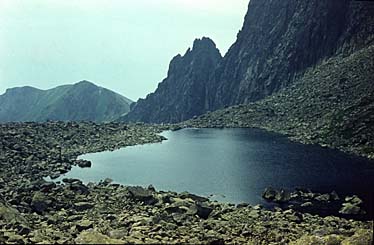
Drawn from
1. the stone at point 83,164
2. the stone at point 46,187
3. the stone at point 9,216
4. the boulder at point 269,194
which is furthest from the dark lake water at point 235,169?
the stone at point 9,216

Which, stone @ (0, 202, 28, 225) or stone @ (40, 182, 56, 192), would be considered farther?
stone @ (40, 182, 56, 192)

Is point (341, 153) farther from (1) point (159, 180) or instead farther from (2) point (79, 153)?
(2) point (79, 153)

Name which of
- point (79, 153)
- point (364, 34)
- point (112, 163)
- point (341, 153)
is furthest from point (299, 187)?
point (364, 34)

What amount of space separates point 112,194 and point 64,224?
63.1 ft

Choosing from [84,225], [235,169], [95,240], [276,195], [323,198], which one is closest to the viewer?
[95,240]

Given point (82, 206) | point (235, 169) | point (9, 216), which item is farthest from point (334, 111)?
point (9, 216)

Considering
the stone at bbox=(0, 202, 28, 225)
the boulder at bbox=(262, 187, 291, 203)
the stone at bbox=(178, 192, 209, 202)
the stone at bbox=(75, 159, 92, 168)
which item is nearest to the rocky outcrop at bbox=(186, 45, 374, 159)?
the boulder at bbox=(262, 187, 291, 203)

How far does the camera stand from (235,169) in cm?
8819

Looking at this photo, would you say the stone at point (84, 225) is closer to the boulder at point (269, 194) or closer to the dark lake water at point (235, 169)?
the dark lake water at point (235, 169)

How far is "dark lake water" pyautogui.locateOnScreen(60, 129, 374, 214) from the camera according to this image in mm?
70938

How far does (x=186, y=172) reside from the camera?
3445 inches

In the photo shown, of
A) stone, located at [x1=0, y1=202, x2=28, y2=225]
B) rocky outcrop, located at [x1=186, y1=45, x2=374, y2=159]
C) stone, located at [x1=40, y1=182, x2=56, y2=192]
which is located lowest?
stone, located at [x1=40, y1=182, x2=56, y2=192]

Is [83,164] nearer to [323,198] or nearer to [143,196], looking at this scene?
[143,196]

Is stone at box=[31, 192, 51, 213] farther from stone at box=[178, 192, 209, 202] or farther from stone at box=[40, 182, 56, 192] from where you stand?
stone at box=[178, 192, 209, 202]
